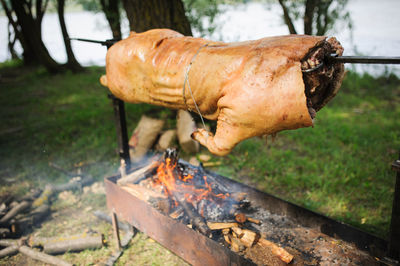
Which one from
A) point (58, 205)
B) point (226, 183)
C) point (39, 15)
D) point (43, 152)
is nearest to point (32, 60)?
point (39, 15)

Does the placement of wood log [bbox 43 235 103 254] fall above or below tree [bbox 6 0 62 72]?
below

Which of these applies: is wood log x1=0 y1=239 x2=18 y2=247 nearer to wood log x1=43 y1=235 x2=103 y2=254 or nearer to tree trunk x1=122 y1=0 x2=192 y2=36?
wood log x1=43 y1=235 x2=103 y2=254

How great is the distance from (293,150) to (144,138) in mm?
2971

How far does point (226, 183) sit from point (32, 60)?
14849mm

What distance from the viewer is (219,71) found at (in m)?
2.06

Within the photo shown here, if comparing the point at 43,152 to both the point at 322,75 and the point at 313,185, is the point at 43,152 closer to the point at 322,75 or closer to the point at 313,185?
the point at 313,185

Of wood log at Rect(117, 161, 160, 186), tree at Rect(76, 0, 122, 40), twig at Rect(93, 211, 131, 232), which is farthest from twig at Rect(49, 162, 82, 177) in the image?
tree at Rect(76, 0, 122, 40)

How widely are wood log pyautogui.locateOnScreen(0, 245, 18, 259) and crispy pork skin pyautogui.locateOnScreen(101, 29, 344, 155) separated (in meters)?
2.44

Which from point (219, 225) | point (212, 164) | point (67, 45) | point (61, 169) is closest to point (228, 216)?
point (219, 225)

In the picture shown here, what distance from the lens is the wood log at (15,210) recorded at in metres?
3.70

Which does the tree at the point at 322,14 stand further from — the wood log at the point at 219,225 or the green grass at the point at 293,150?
the wood log at the point at 219,225

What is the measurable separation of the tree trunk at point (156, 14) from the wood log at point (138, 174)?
2758mm

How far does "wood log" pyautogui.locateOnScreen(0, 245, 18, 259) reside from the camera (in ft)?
10.6

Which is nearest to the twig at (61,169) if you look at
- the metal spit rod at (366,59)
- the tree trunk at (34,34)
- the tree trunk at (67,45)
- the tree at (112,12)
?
the tree at (112,12)
